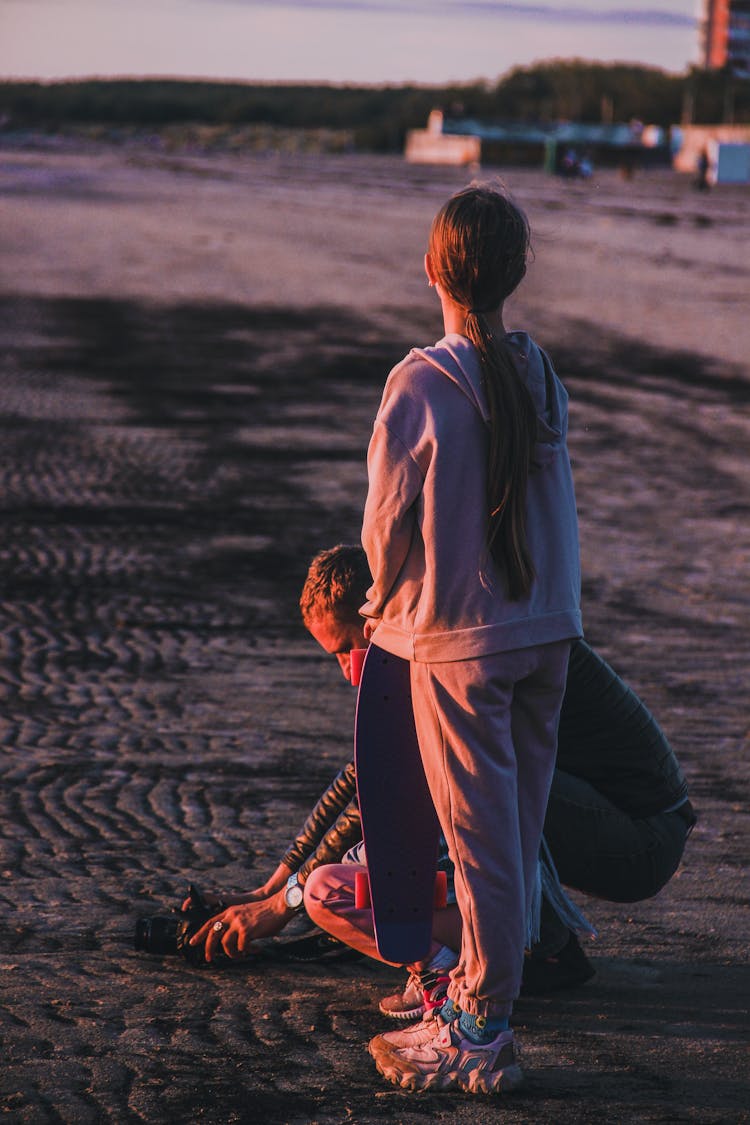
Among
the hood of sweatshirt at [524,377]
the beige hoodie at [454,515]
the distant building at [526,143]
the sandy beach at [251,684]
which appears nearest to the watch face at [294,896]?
the sandy beach at [251,684]

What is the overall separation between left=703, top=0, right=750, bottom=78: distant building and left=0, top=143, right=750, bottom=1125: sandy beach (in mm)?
152237

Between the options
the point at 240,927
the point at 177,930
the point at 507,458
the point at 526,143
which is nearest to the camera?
the point at 507,458

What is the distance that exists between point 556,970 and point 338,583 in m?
1.03

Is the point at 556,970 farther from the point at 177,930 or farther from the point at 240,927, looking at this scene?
the point at 177,930

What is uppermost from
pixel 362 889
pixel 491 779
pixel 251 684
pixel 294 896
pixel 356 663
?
pixel 356 663

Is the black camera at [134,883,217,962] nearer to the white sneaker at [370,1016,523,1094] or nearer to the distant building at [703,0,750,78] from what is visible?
the white sneaker at [370,1016,523,1094]

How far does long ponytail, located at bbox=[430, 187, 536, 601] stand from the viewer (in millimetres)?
2703

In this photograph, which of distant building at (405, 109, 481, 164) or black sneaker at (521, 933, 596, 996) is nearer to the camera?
black sneaker at (521, 933, 596, 996)

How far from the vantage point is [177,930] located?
11.8 ft

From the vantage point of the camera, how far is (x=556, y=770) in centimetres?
342

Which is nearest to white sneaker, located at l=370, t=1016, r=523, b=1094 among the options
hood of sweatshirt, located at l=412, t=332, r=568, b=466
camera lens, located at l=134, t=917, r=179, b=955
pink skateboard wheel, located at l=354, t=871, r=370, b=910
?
pink skateboard wheel, located at l=354, t=871, r=370, b=910

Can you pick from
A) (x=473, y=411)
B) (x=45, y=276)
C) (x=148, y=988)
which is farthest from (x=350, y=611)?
(x=45, y=276)

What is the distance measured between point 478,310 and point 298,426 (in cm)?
920

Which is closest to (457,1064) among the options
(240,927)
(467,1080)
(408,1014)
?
(467,1080)
